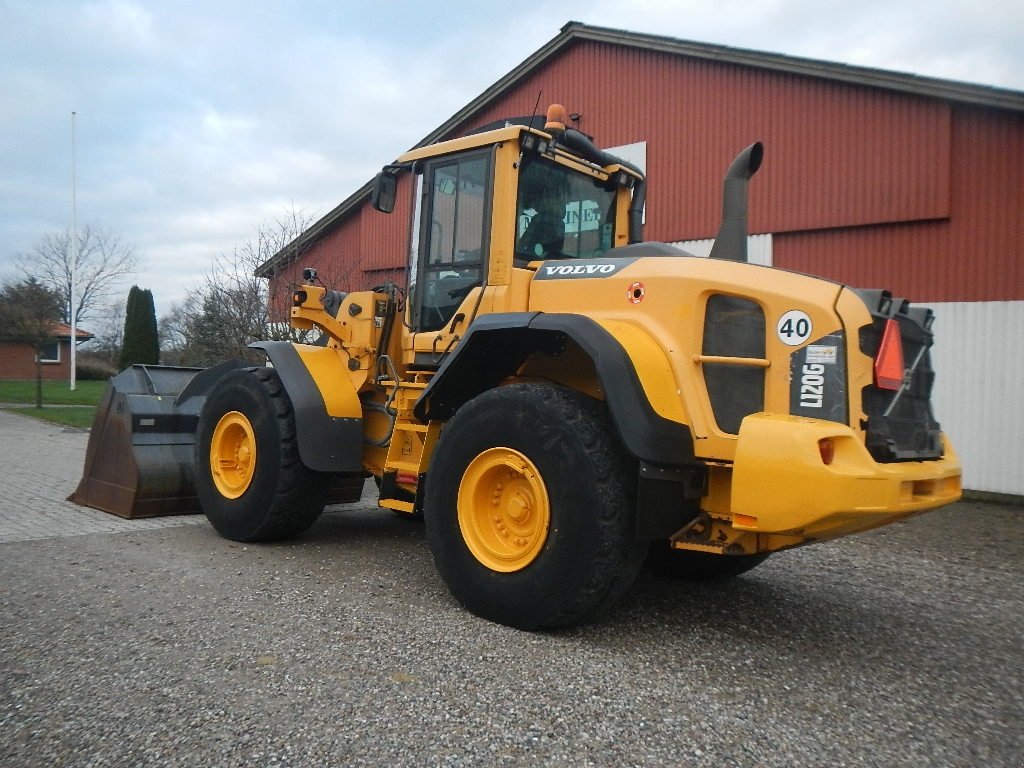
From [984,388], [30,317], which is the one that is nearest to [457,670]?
[984,388]

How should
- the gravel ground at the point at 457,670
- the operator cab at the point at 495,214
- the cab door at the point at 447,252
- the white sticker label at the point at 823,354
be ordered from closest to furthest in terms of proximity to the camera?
the gravel ground at the point at 457,670
the white sticker label at the point at 823,354
the operator cab at the point at 495,214
the cab door at the point at 447,252

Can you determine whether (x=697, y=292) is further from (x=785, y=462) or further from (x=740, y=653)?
(x=740, y=653)

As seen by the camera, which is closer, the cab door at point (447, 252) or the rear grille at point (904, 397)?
the rear grille at point (904, 397)

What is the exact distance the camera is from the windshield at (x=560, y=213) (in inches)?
207

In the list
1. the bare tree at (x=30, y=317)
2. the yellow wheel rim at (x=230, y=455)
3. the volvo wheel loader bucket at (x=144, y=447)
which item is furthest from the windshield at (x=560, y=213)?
the bare tree at (x=30, y=317)

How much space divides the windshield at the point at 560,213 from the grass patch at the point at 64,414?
47.2ft

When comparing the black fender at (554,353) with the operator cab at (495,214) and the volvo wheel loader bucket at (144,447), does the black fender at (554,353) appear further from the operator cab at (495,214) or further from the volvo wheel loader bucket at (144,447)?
the volvo wheel loader bucket at (144,447)

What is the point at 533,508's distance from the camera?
441 centimetres

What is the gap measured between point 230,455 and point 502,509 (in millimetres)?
2942

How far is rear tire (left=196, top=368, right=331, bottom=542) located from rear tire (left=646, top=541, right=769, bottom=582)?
2.45 metres

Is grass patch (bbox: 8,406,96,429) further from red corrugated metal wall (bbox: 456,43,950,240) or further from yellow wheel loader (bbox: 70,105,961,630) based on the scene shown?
yellow wheel loader (bbox: 70,105,961,630)

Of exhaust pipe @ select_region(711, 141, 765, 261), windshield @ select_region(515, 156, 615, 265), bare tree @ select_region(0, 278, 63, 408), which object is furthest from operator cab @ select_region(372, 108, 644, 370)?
bare tree @ select_region(0, 278, 63, 408)

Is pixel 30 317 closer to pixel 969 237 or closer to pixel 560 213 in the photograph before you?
pixel 560 213

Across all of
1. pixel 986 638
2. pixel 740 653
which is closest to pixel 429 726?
pixel 740 653
